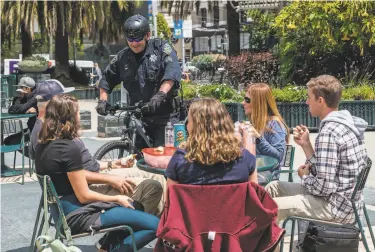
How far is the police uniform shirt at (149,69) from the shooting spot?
6016 millimetres

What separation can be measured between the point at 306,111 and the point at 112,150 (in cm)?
784

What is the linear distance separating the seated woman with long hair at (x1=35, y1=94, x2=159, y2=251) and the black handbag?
1.00m

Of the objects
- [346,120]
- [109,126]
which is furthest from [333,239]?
[109,126]

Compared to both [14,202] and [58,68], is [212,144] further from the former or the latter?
[58,68]

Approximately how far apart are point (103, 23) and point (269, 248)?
94.6ft

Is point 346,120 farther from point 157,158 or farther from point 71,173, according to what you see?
point 71,173

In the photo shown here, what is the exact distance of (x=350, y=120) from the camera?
13.3 feet

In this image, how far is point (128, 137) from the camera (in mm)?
6785

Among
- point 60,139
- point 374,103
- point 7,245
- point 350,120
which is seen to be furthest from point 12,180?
point 374,103

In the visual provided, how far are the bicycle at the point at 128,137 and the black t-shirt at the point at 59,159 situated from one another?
249cm

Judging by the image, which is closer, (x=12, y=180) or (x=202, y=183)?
(x=202, y=183)

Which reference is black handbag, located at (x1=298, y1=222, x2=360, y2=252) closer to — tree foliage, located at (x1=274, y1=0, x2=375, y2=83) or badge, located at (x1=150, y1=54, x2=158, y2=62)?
badge, located at (x1=150, y1=54, x2=158, y2=62)

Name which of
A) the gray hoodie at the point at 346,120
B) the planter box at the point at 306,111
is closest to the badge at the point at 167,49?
the gray hoodie at the point at 346,120

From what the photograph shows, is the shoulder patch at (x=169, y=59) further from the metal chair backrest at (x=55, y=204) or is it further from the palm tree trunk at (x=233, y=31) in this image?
the palm tree trunk at (x=233, y=31)
